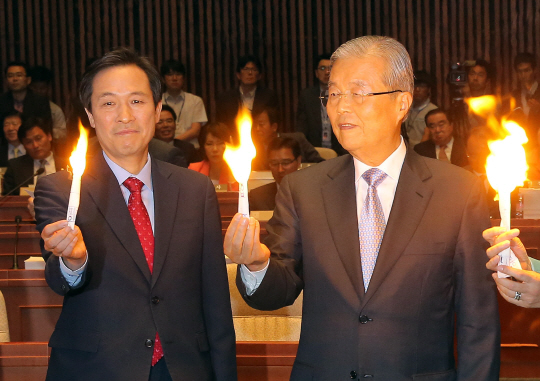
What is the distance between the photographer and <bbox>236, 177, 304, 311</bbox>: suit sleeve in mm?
1604

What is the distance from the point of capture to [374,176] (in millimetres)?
1773

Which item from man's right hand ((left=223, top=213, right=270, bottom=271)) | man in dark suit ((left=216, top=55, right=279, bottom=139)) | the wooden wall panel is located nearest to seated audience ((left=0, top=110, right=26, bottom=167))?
Result: man in dark suit ((left=216, top=55, right=279, bottom=139))

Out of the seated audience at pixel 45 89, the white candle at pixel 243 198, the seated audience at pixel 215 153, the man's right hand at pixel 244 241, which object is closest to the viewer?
the white candle at pixel 243 198

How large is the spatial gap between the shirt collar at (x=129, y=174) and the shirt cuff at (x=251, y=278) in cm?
44

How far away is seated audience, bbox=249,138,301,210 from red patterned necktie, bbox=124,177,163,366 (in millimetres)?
2484

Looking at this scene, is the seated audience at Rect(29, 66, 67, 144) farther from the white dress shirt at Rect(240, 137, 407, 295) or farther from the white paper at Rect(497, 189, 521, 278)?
the white paper at Rect(497, 189, 521, 278)

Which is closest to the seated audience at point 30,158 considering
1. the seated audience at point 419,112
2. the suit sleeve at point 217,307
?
the seated audience at point 419,112

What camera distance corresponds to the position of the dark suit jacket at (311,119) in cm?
652

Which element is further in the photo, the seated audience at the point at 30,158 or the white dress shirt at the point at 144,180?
the seated audience at the point at 30,158

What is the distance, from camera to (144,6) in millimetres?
7941

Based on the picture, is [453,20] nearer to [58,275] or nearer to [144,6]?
[144,6]

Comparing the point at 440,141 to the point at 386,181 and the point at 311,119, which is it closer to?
the point at 311,119

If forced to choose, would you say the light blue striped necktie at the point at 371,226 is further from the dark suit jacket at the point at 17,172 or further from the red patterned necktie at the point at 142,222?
the dark suit jacket at the point at 17,172

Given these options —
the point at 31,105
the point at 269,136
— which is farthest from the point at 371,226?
the point at 31,105
